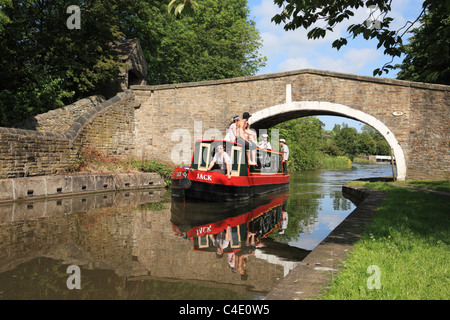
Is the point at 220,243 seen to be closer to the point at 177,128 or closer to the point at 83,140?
the point at 83,140

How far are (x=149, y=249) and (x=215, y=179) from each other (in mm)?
4458

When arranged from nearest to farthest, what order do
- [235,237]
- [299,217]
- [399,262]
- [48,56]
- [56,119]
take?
1. [399,262]
2. [235,237]
3. [299,217]
4. [56,119]
5. [48,56]

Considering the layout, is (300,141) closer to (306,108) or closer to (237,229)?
(306,108)

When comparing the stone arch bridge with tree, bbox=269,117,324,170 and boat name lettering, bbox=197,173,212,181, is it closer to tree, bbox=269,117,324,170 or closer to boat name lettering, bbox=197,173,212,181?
boat name lettering, bbox=197,173,212,181

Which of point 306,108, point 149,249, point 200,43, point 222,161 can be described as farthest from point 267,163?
point 200,43

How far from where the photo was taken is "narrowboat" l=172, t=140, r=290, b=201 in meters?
8.70

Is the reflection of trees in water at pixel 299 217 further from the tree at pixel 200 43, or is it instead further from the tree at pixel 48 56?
the tree at pixel 200 43

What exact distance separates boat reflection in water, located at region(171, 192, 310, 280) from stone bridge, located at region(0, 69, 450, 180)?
538 centimetres

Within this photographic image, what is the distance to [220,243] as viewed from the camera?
471 centimetres

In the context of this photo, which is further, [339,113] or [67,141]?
[339,113]

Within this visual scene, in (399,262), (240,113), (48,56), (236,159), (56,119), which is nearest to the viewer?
(399,262)

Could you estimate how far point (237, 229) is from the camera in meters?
5.71

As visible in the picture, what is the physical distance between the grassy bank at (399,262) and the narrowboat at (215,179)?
13.4 ft

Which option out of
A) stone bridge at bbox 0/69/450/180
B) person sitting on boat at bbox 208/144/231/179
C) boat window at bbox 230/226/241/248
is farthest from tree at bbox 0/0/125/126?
boat window at bbox 230/226/241/248
